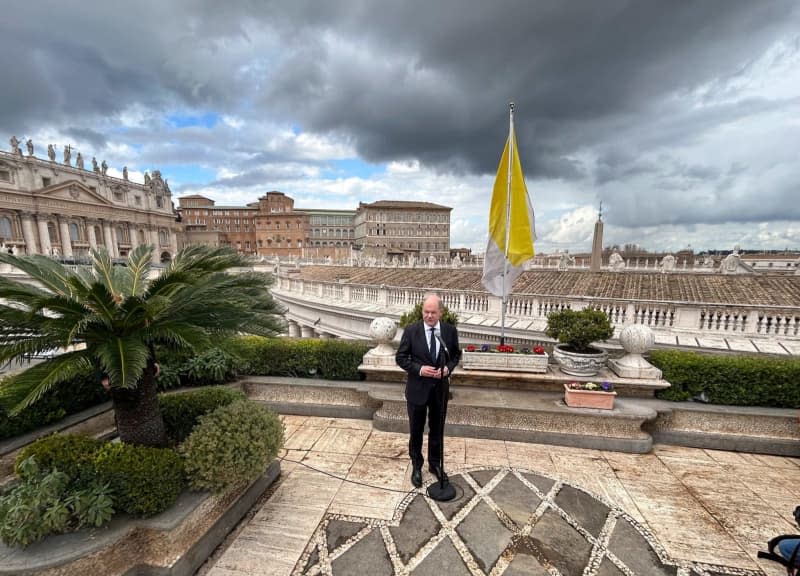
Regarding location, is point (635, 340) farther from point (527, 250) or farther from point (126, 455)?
point (126, 455)

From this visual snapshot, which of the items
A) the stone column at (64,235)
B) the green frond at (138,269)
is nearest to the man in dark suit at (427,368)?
the green frond at (138,269)

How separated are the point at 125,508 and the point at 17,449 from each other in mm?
2068

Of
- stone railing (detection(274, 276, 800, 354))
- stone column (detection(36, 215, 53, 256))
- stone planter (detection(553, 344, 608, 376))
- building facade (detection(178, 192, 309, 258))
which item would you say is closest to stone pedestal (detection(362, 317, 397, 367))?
stone planter (detection(553, 344, 608, 376))

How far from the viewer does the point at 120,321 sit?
317cm

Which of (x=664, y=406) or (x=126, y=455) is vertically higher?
(x=126, y=455)

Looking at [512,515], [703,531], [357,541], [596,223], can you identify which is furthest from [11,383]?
[596,223]

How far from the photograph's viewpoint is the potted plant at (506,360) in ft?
19.0

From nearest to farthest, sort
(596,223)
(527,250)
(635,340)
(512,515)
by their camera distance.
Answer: (512,515) < (635,340) < (527,250) < (596,223)

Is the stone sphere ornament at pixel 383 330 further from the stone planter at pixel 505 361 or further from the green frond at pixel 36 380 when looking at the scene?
the green frond at pixel 36 380

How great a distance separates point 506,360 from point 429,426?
7.69 ft

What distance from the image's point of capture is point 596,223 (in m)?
28.0

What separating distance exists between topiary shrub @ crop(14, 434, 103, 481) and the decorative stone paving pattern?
2.20m

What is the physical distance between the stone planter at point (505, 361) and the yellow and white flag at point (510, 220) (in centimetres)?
154

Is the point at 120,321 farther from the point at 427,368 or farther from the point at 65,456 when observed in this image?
the point at 427,368
